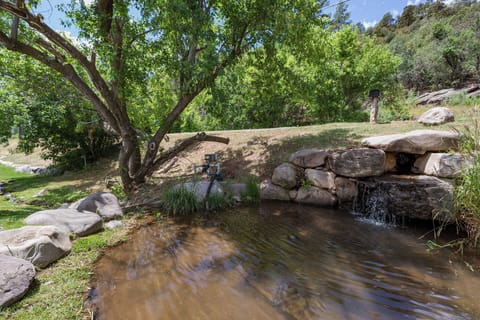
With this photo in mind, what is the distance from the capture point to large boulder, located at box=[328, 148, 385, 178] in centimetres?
444

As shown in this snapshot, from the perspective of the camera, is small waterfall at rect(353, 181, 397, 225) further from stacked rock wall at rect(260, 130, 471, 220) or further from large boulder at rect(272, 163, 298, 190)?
large boulder at rect(272, 163, 298, 190)

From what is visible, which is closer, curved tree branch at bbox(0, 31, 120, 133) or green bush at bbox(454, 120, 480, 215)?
green bush at bbox(454, 120, 480, 215)

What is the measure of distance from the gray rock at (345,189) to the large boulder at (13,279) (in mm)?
5001

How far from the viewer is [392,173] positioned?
4605 millimetres

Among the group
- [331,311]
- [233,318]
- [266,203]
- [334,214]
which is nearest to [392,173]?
[334,214]

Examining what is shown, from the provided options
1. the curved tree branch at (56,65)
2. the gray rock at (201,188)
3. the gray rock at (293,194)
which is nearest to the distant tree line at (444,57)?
the gray rock at (293,194)

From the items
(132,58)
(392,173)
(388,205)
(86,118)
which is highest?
(132,58)

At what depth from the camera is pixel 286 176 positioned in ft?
16.7

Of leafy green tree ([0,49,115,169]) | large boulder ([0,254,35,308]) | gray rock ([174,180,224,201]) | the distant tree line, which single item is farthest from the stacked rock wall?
the distant tree line

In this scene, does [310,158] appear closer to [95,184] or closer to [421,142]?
[421,142]

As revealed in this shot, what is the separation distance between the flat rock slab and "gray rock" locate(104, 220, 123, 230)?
537 cm

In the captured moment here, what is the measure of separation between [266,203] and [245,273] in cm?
264

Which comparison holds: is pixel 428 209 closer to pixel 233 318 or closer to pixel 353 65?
pixel 233 318

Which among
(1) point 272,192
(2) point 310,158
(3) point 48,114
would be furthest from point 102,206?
(3) point 48,114
